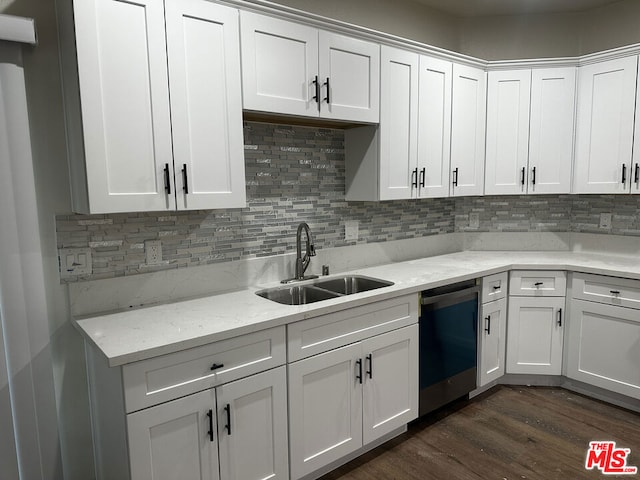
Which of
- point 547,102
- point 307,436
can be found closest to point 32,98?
point 307,436

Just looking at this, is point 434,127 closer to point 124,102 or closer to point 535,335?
point 535,335

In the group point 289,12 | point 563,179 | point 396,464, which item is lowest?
point 396,464

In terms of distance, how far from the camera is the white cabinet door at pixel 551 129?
10.4 ft

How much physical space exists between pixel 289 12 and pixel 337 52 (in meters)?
0.34

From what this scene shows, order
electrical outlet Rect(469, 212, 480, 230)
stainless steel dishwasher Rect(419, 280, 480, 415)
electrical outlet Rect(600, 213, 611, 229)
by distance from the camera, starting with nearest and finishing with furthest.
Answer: stainless steel dishwasher Rect(419, 280, 480, 415), electrical outlet Rect(600, 213, 611, 229), electrical outlet Rect(469, 212, 480, 230)

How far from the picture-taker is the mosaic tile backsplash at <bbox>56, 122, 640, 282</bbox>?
2029 mm

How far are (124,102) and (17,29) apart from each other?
0.46 metres

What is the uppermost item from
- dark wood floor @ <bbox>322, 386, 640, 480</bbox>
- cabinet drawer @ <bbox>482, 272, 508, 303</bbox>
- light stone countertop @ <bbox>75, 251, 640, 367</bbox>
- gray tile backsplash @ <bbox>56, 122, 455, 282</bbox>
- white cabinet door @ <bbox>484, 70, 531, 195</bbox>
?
white cabinet door @ <bbox>484, 70, 531, 195</bbox>

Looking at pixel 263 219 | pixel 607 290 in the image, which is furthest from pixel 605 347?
pixel 263 219

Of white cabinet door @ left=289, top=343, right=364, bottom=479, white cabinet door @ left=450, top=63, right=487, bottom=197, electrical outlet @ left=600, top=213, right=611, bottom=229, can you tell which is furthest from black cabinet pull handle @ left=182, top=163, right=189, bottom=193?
electrical outlet @ left=600, top=213, right=611, bottom=229

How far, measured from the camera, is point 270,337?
1.85 meters

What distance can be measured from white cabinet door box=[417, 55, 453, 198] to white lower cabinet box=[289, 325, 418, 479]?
1.04 meters

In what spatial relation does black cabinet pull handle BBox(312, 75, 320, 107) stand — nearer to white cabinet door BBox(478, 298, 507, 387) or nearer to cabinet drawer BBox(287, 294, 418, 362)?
cabinet drawer BBox(287, 294, 418, 362)

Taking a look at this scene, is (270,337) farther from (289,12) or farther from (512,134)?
(512,134)
